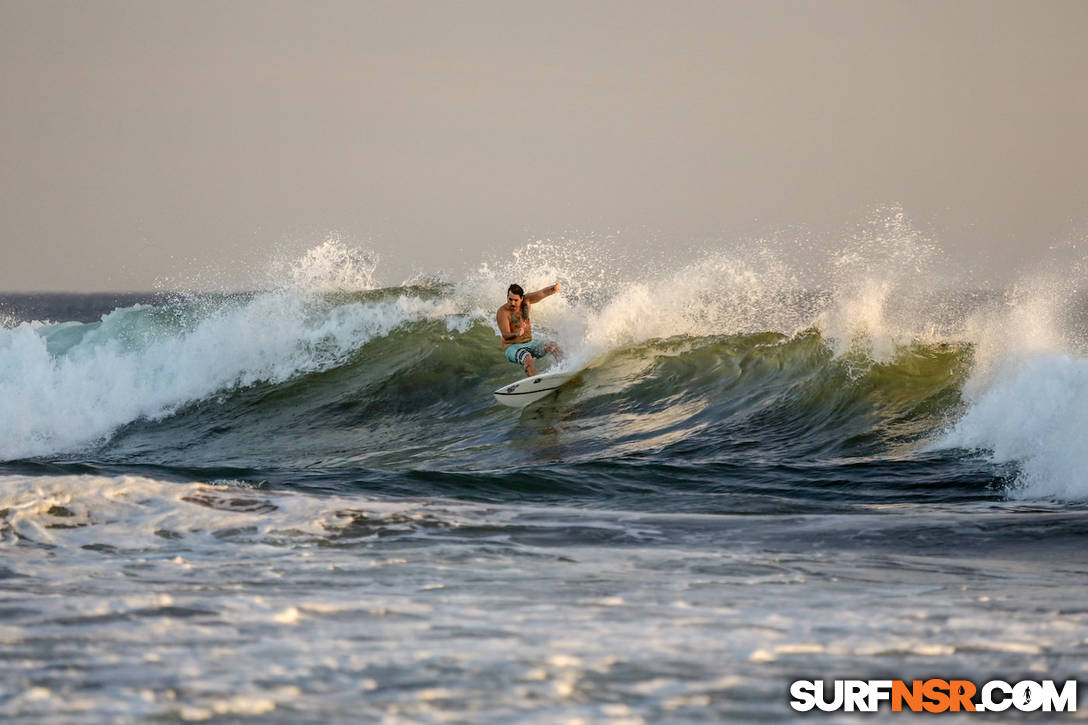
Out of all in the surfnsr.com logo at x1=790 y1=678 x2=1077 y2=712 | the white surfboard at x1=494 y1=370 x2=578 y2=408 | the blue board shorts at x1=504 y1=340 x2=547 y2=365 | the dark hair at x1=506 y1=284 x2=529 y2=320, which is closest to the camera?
the surfnsr.com logo at x1=790 y1=678 x2=1077 y2=712

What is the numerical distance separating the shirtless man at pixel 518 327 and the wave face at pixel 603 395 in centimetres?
64

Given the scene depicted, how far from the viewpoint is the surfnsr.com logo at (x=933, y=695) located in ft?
11.8

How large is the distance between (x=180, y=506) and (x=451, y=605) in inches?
112

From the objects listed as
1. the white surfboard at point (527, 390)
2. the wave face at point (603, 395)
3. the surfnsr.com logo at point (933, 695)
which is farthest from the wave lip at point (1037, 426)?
the white surfboard at point (527, 390)

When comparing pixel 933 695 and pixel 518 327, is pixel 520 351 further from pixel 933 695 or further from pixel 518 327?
pixel 933 695

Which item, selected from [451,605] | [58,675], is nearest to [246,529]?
[451,605]

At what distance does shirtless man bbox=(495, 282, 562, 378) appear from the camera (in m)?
13.7

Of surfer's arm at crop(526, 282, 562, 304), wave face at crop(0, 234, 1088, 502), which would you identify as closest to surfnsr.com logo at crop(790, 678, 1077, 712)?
wave face at crop(0, 234, 1088, 502)

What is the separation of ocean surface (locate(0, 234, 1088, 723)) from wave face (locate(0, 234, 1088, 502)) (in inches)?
2.2

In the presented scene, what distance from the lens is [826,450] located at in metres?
10.5

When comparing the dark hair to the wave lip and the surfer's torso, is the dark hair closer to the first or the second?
the surfer's torso

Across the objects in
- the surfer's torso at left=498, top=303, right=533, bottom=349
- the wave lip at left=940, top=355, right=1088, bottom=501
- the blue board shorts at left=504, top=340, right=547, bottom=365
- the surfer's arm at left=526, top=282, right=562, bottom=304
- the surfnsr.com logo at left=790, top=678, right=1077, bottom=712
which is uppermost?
the surfer's arm at left=526, top=282, right=562, bottom=304

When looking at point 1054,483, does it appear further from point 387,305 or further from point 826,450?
point 387,305

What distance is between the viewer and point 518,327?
13969 mm
